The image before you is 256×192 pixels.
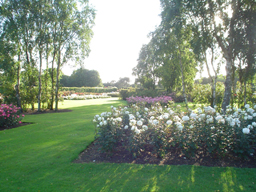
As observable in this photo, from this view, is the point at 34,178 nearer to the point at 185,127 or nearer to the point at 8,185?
the point at 8,185

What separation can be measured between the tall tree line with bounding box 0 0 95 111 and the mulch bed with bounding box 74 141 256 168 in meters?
11.0

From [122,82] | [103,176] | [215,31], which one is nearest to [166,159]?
[103,176]

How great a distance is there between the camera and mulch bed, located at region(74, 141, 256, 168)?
13.0 ft

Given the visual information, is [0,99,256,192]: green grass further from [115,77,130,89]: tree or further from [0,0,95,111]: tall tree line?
[115,77,130,89]: tree

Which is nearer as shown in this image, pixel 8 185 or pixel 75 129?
pixel 8 185

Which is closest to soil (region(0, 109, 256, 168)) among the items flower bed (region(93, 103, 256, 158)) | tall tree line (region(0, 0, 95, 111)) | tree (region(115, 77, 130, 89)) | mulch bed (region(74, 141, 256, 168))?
mulch bed (region(74, 141, 256, 168))

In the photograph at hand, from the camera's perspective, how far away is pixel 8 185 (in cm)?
336

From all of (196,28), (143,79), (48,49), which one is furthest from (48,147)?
(143,79)

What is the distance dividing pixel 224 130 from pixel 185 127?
91 cm

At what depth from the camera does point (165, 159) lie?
14.1 feet

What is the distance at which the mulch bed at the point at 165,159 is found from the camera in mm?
3957

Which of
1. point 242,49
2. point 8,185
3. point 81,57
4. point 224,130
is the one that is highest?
point 81,57

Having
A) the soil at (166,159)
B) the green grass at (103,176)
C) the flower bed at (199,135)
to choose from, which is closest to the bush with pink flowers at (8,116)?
the green grass at (103,176)

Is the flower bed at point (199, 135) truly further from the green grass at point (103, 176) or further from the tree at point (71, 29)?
the tree at point (71, 29)
